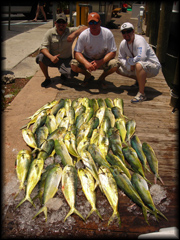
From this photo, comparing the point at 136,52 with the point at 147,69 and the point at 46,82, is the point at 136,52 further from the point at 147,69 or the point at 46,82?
the point at 46,82

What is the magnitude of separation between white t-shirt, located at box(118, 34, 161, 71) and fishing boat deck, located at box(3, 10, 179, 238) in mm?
645

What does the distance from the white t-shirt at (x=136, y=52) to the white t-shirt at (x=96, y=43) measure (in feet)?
0.82

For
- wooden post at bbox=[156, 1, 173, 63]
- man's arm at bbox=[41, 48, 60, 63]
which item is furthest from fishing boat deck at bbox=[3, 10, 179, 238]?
wooden post at bbox=[156, 1, 173, 63]

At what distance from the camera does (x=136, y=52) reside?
4.48m

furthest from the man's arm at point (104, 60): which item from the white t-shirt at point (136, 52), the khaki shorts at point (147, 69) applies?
the khaki shorts at point (147, 69)

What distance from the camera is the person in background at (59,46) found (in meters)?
4.79

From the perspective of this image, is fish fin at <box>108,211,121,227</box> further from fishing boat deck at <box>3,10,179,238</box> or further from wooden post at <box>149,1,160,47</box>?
wooden post at <box>149,1,160,47</box>

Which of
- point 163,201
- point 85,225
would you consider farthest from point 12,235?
point 163,201

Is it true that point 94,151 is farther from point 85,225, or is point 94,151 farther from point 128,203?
point 85,225

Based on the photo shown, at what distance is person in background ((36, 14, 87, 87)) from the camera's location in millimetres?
4793

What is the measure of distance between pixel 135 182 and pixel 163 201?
326 mm

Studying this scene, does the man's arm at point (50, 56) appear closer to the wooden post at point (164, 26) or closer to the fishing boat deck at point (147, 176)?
the fishing boat deck at point (147, 176)

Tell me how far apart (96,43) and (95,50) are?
5.9 inches

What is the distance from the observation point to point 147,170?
276cm
